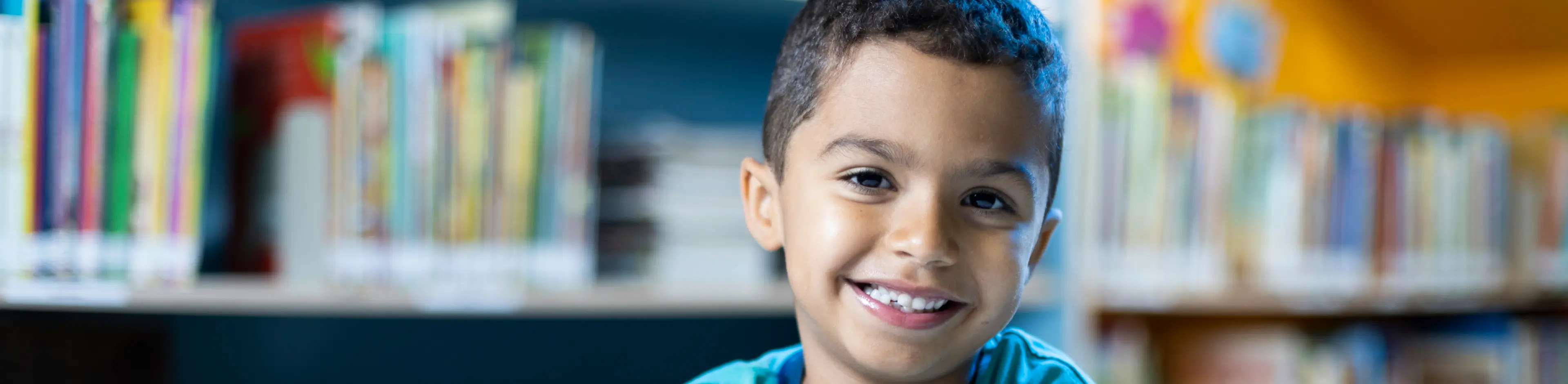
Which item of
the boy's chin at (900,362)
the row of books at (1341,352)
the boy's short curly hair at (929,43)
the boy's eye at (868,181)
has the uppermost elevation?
the boy's short curly hair at (929,43)

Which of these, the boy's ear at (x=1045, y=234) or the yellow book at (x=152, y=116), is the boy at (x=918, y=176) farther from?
the yellow book at (x=152, y=116)

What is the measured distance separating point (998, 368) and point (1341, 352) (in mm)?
1645

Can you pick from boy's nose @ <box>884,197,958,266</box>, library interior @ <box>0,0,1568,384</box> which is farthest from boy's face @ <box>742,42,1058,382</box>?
library interior @ <box>0,0,1568,384</box>

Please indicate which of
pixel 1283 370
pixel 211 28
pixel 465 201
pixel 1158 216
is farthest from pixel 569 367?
pixel 1283 370

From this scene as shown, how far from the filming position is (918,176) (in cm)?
61

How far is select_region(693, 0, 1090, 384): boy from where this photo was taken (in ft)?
2.01

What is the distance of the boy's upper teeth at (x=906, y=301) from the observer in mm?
617

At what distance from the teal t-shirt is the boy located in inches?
1.9

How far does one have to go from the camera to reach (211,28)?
3.84 ft

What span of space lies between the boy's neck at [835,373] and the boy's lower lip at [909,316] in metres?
0.06

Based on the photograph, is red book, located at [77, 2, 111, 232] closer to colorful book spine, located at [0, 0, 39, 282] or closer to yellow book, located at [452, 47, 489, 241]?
colorful book spine, located at [0, 0, 39, 282]

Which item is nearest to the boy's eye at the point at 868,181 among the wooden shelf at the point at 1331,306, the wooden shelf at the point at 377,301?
the wooden shelf at the point at 377,301

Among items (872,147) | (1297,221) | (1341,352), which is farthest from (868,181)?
(1341,352)

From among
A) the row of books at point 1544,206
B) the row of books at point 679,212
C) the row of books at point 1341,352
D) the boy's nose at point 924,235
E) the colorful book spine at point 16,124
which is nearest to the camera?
the boy's nose at point 924,235
